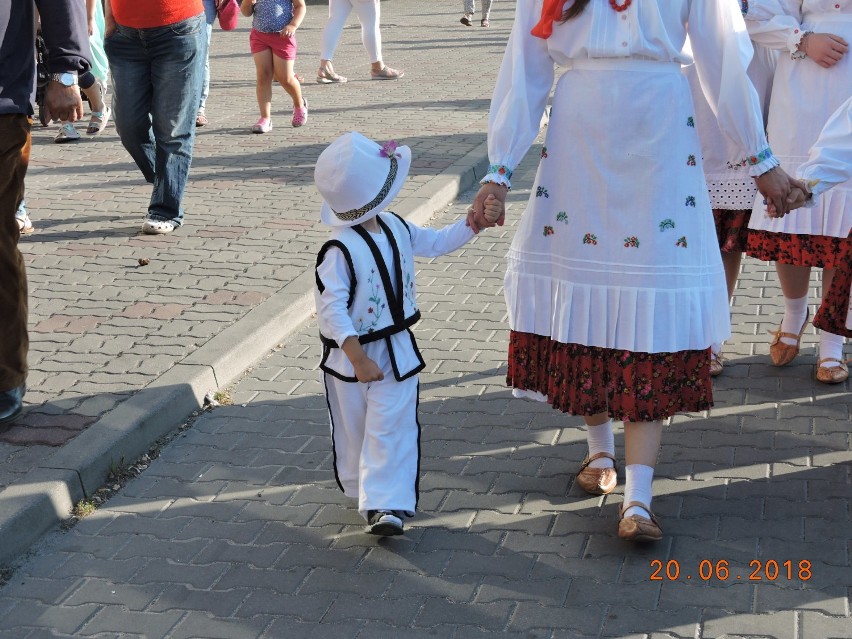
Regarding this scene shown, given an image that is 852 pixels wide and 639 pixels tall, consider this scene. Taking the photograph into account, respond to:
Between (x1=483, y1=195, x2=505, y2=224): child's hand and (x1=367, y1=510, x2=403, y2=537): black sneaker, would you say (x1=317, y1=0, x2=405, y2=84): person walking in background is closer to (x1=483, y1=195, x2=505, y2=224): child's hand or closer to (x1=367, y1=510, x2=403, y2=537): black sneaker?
(x1=483, y1=195, x2=505, y2=224): child's hand

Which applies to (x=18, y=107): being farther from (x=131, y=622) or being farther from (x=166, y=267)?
(x=166, y=267)

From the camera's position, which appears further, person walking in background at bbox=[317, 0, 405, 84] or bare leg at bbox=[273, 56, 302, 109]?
person walking in background at bbox=[317, 0, 405, 84]

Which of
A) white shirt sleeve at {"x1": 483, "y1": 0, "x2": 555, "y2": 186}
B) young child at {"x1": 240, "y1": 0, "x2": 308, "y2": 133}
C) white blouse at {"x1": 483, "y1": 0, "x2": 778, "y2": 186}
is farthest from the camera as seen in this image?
young child at {"x1": 240, "y1": 0, "x2": 308, "y2": 133}

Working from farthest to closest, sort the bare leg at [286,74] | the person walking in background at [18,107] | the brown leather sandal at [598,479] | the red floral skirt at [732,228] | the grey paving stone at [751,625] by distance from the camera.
Answer: the bare leg at [286,74], the red floral skirt at [732,228], the person walking in background at [18,107], the brown leather sandal at [598,479], the grey paving stone at [751,625]

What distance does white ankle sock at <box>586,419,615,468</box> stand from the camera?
13.5ft

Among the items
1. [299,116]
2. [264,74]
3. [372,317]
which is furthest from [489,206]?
[299,116]

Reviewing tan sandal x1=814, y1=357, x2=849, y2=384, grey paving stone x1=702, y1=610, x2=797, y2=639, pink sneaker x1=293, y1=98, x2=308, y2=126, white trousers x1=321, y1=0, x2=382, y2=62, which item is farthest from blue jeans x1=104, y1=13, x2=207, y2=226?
white trousers x1=321, y1=0, x2=382, y2=62

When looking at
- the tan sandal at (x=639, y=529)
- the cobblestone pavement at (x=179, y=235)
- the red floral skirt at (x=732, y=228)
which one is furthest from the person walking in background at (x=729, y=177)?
the cobblestone pavement at (x=179, y=235)

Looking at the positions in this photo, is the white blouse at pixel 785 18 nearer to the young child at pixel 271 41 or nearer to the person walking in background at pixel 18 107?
the person walking in background at pixel 18 107

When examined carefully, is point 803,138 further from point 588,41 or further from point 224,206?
point 224,206

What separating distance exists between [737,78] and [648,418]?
1.11 metres

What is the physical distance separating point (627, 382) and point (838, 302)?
1320 mm

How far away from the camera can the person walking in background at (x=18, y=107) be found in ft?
14.6

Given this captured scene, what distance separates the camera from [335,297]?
11.8 feet
